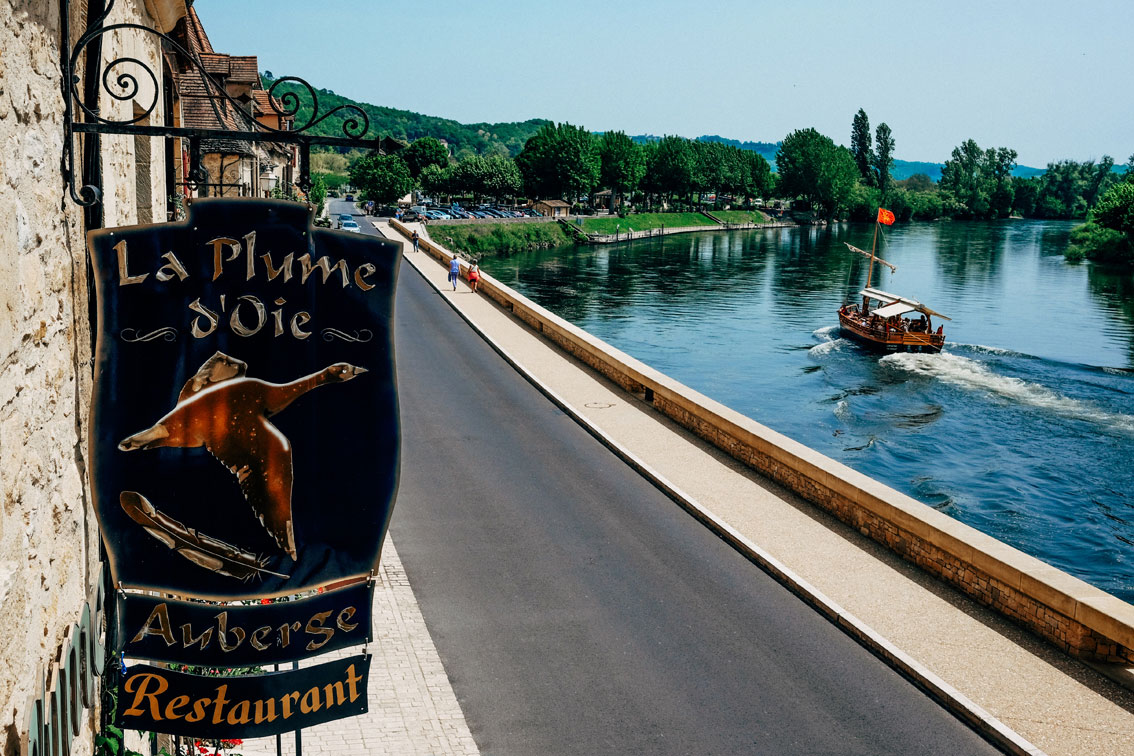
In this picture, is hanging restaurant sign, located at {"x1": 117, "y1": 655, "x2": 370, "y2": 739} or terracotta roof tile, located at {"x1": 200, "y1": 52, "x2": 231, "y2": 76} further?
terracotta roof tile, located at {"x1": 200, "y1": 52, "x2": 231, "y2": 76}

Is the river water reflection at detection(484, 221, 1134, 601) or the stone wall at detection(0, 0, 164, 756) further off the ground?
the stone wall at detection(0, 0, 164, 756)

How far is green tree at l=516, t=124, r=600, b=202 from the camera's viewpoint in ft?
423

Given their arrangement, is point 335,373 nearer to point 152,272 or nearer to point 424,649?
point 152,272

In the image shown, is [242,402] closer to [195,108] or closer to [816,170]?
[195,108]

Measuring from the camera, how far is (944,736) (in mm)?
9086

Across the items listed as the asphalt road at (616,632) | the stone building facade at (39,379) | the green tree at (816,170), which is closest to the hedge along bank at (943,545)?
the asphalt road at (616,632)

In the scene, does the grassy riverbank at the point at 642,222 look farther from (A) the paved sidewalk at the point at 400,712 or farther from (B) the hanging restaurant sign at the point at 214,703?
(B) the hanging restaurant sign at the point at 214,703

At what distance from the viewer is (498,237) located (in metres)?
96.5

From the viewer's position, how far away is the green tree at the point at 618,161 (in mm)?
140500

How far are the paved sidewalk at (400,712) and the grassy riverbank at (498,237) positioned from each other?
74.8 meters

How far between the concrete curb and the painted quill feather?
714 cm

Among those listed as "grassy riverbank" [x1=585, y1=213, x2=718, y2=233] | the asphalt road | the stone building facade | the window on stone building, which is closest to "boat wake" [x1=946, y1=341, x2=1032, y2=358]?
the asphalt road

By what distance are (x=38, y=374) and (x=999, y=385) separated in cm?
3979

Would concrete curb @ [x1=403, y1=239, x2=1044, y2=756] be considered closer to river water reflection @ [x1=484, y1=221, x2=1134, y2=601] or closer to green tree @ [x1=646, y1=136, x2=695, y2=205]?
river water reflection @ [x1=484, y1=221, x2=1134, y2=601]
